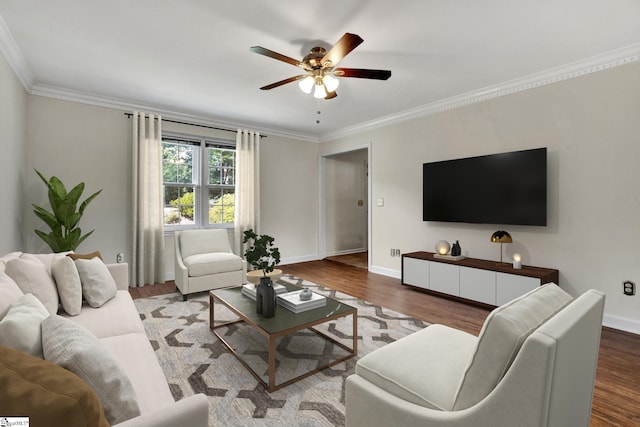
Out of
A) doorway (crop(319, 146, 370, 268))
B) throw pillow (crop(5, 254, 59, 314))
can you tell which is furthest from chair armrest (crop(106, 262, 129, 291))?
doorway (crop(319, 146, 370, 268))

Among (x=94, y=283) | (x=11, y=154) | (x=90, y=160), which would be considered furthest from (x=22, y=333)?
(x=90, y=160)

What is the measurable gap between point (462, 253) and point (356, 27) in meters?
3.09

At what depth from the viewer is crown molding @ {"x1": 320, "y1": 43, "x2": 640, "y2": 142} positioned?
285 cm

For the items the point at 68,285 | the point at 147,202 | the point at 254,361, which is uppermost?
the point at 147,202

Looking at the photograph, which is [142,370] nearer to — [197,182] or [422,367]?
[422,367]

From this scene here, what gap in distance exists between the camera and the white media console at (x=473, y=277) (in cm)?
317

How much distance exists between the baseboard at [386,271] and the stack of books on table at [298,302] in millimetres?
2663

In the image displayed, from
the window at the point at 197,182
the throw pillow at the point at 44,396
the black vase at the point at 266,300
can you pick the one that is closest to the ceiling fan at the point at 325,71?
the black vase at the point at 266,300

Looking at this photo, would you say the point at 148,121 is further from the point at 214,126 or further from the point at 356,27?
the point at 356,27

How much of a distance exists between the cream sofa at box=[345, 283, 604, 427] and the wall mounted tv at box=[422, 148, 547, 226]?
2.37 meters

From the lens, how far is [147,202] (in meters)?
4.36

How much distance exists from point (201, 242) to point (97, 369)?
346 centimetres

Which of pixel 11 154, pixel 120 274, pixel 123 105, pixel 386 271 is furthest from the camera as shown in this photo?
pixel 386 271

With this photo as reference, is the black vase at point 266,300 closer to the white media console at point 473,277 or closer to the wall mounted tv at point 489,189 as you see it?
→ the white media console at point 473,277
